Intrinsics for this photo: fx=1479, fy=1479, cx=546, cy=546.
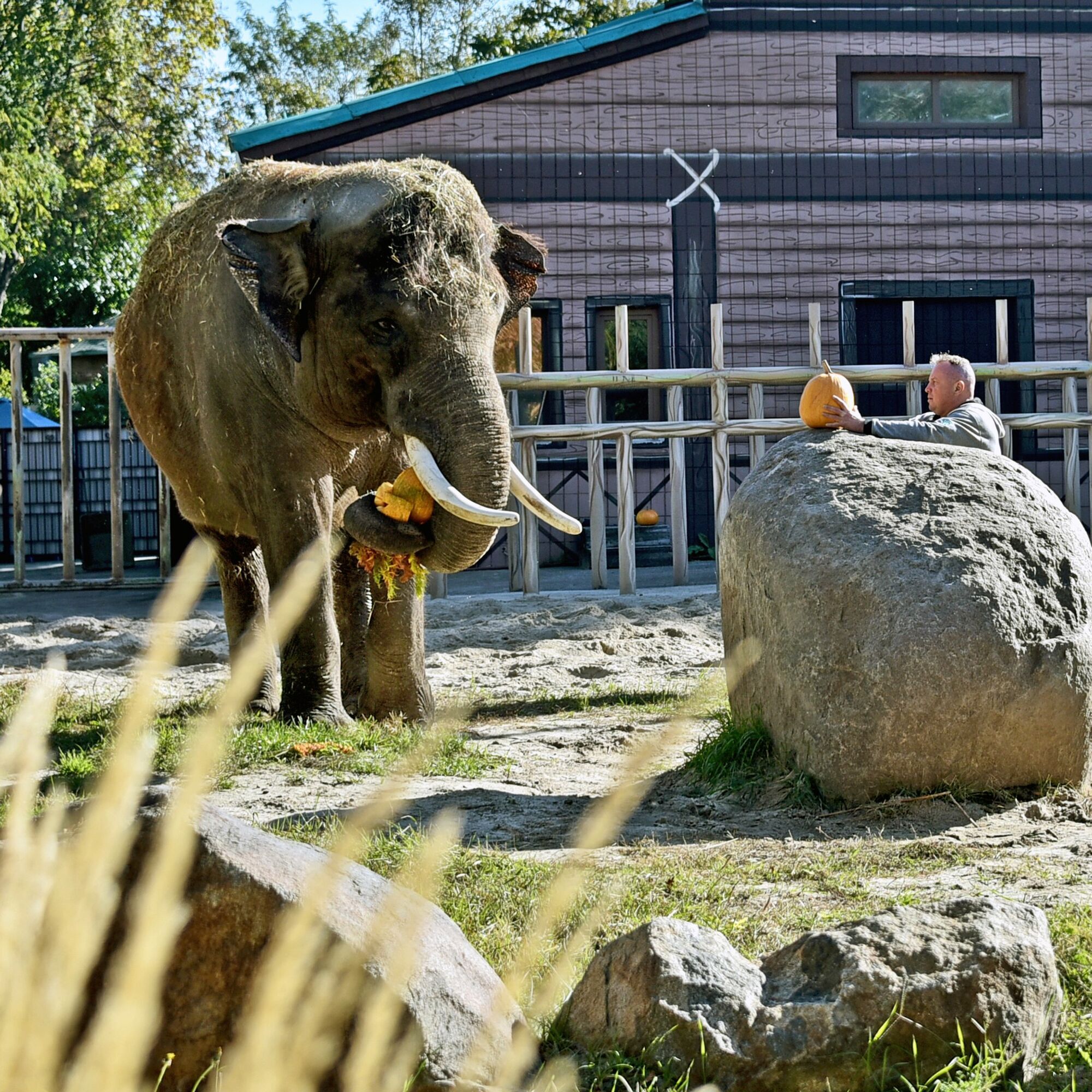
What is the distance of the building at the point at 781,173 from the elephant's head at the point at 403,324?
8.47 metres

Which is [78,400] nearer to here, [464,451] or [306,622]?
[306,622]

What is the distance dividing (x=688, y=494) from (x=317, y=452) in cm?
912

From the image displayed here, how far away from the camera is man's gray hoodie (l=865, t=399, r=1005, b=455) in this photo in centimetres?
634

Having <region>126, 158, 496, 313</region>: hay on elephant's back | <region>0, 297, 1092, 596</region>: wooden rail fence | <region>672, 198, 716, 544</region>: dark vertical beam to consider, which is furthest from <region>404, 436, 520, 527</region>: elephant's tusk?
<region>672, 198, 716, 544</region>: dark vertical beam

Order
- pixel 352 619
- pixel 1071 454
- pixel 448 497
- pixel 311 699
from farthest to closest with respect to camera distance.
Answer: pixel 1071 454, pixel 352 619, pixel 311 699, pixel 448 497

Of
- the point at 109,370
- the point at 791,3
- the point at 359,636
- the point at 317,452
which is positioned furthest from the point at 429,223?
the point at 791,3

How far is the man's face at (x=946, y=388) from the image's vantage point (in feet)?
21.9

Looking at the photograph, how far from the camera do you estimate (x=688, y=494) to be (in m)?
15.6

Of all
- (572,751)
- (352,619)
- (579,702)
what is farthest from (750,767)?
(352,619)

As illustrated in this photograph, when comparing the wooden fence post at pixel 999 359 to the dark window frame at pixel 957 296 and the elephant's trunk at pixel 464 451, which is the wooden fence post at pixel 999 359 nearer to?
the dark window frame at pixel 957 296

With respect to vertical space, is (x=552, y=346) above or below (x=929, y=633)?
above

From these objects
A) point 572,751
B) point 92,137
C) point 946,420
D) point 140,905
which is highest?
point 92,137

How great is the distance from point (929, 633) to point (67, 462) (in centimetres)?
1020

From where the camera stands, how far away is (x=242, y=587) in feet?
25.8
